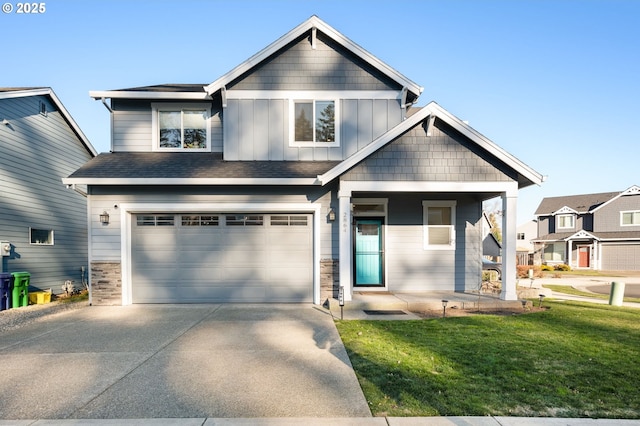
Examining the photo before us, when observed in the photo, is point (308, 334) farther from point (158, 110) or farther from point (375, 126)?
point (158, 110)

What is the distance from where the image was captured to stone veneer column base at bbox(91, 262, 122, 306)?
912 cm

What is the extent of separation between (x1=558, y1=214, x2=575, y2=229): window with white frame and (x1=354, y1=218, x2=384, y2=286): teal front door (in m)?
29.6

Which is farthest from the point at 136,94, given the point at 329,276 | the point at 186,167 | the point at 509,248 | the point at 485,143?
the point at 509,248

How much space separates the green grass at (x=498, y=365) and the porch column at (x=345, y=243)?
1459mm

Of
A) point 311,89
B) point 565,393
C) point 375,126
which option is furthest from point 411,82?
point 565,393

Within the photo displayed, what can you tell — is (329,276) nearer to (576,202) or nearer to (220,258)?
(220,258)

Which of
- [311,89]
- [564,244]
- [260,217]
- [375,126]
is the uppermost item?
[311,89]

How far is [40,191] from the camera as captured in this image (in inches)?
464

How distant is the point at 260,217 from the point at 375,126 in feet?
13.8

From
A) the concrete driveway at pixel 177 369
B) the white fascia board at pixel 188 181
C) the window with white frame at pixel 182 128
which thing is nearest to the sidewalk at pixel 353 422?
the concrete driveway at pixel 177 369

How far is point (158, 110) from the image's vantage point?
33.8 feet

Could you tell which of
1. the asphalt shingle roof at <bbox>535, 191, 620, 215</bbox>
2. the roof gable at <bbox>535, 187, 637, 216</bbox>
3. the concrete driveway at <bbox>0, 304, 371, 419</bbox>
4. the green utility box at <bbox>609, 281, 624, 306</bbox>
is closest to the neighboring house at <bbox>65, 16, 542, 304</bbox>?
the concrete driveway at <bbox>0, 304, 371, 419</bbox>

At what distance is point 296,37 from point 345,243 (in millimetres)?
6014

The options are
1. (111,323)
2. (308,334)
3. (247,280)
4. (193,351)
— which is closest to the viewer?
(193,351)
